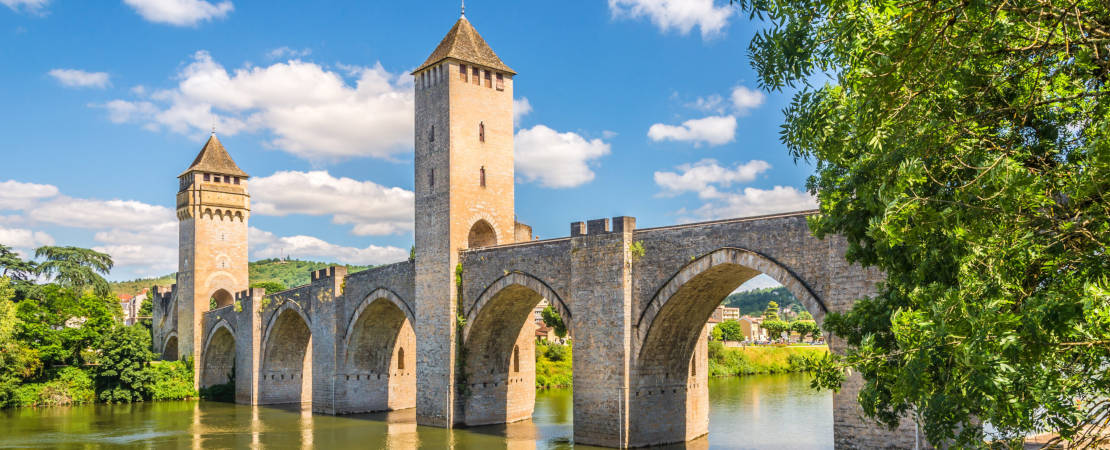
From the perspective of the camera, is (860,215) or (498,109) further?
(498,109)

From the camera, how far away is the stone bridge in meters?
18.8

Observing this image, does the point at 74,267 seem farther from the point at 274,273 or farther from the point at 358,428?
the point at 274,273

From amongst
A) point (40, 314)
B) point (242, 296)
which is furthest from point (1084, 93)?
point (40, 314)

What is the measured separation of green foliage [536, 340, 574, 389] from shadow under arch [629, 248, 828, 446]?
21.3 m

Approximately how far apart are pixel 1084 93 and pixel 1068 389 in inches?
90.3

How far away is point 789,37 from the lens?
8000mm

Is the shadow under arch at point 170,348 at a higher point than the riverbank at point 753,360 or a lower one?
higher

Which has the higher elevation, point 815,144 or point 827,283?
point 815,144

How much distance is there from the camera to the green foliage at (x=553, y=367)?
46656 millimetres

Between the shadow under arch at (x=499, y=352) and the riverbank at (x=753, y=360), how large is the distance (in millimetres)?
23775

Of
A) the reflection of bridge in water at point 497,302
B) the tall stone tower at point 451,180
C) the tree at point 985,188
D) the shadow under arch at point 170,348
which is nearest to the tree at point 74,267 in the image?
the shadow under arch at point 170,348

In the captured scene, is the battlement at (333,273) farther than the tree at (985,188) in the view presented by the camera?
Yes

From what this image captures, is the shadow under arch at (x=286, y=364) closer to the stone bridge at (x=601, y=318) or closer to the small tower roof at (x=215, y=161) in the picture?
the stone bridge at (x=601, y=318)

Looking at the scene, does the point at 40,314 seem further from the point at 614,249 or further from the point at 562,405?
the point at 614,249
